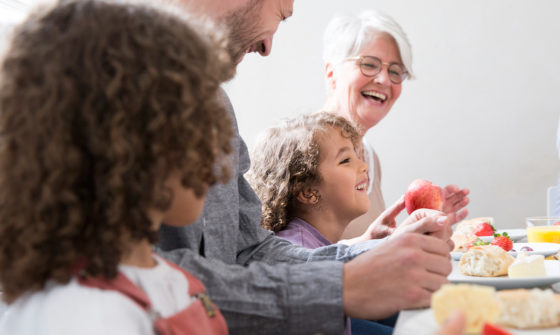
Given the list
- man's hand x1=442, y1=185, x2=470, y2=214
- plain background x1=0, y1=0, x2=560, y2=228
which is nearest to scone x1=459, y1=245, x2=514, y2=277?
man's hand x1=442, y1=185, x2=470, y2=214

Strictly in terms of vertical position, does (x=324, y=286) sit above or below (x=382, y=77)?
below

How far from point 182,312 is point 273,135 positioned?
1.23 m

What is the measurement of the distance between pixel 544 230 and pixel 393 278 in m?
0.97

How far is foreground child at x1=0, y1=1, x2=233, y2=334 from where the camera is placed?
1.75 ft

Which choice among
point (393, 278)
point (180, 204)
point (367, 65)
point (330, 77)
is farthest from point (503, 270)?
point (330, 77)

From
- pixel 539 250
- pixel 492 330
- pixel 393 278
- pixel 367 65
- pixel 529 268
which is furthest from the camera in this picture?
pixel 367 65

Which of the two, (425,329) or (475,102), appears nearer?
(425,329)

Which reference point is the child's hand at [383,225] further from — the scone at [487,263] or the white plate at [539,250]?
the scone at [487,263]

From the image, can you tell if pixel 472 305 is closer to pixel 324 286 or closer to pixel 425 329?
pixel 425 329

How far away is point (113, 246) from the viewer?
0.56 m

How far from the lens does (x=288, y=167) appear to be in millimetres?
1698

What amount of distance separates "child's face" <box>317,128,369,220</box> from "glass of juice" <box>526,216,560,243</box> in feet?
1.63

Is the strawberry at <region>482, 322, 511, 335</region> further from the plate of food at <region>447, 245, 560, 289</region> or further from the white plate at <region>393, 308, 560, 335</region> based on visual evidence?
the plate of food at <region>447, 245, 560, 289</region>

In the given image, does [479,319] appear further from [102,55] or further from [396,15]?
[396,15]
